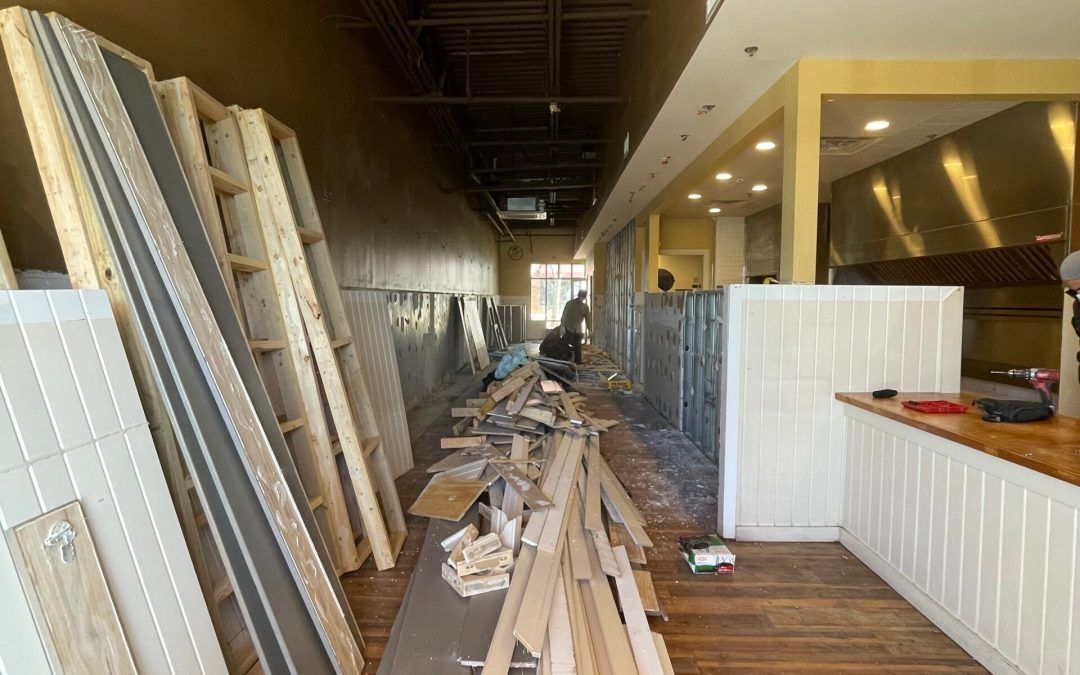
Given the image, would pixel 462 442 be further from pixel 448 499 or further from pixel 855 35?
pixel 855 35

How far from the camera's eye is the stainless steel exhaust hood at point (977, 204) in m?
3.98

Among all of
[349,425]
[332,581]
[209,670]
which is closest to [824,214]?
[349,425]

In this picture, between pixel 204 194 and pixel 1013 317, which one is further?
pixel 1013 317

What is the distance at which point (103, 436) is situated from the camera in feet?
4.66

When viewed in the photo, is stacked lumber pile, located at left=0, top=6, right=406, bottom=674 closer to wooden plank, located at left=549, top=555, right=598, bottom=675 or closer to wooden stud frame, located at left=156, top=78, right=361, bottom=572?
wooden stud frame, located at left=156, top=78, right=361, bottom=572

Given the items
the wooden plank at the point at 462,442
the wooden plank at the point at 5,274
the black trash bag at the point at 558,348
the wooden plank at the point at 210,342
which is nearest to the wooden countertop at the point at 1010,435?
the wooden plank at the point at 210,342

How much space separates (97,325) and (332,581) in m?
1.35

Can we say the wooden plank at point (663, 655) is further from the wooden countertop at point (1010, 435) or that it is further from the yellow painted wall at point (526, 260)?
the yellow painted wall at point (526, 260)

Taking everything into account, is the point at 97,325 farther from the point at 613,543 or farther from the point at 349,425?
the point at 613,543

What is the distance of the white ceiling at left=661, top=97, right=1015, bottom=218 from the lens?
4180 mm

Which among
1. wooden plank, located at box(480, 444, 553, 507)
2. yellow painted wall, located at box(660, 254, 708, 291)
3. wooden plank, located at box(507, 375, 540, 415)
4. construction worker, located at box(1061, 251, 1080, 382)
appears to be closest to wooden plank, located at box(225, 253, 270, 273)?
wooden plank, located at box(480, 444, 553, 507)

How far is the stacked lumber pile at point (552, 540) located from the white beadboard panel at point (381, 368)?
44 centimetres

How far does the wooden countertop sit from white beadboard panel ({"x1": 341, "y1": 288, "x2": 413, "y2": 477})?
11.4ft

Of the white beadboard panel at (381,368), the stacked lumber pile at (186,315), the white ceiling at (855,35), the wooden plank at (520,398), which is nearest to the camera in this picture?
the stacked lumber pile at (186,315)
